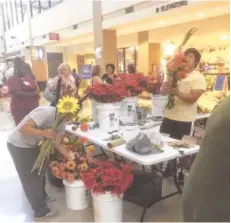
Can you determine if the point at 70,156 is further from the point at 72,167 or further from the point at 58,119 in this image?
the point at 58,119

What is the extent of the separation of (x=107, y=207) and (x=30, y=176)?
72cm

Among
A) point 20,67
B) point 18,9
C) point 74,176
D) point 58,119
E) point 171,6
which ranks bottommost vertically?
point 74,176

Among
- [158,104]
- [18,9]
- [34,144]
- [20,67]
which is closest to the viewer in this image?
[34,144]

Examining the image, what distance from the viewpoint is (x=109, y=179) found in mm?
2143

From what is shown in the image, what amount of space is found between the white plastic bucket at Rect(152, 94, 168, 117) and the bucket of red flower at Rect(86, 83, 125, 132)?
0.62 meters

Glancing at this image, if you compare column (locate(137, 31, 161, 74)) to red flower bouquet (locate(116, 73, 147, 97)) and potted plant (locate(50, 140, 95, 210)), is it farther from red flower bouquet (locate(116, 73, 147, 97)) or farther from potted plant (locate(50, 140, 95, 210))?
potted plant (locate(50, 140, 95, 210))

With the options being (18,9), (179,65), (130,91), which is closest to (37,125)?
(130,91)

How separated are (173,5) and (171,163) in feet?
13.7

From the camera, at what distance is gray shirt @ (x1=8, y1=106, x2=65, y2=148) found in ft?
7.14

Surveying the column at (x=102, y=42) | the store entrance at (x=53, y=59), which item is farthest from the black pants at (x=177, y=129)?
the store entrance at (x=53, y=59)

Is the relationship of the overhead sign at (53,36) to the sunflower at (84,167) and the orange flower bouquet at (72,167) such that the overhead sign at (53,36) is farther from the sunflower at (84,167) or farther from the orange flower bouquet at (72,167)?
the sunflower at (84,167)

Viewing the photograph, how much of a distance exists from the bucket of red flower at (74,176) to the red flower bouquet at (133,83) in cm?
80

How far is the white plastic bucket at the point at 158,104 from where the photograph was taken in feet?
10.4

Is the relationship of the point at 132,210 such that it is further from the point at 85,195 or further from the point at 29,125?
the point at 29,125
